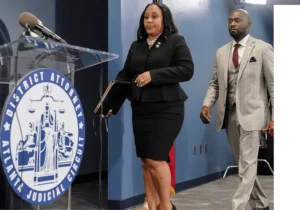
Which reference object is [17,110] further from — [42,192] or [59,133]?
[42,192]

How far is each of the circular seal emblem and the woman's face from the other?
106 centimetres

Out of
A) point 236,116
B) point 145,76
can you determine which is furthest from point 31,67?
point 236,116

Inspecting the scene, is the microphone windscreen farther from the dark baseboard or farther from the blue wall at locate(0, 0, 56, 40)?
the dark baseboard

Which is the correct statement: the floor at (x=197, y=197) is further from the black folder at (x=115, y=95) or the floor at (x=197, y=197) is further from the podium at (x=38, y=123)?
the podium at (x=38, y=123)

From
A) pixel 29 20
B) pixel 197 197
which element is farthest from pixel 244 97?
pixel 29 20

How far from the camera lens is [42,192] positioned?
1445 millimetres

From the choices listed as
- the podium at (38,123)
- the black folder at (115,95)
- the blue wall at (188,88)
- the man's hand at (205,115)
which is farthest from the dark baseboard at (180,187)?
the podium at (38,123)

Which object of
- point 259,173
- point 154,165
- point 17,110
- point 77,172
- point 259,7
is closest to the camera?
point 17,110

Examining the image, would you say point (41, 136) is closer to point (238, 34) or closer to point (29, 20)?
point (29, 20)

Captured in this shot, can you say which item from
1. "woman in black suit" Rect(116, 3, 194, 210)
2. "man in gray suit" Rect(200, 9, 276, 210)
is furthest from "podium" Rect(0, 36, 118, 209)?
"man in gray suit" Rect(200, 9, 276, 210)

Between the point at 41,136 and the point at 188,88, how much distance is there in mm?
3397

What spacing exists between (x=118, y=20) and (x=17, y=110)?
7.37 ft

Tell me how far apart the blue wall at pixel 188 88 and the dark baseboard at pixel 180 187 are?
39mm

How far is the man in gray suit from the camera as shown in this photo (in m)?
3.01
